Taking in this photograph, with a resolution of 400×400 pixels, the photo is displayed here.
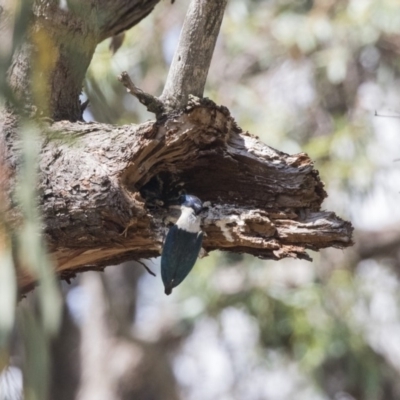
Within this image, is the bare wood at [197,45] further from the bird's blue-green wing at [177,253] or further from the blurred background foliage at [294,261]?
the blurred background foliage at [294,261]

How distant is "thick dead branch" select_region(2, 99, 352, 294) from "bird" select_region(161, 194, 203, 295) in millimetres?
33

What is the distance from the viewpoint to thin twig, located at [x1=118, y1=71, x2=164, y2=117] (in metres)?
1.90

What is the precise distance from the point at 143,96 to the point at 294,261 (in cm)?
403

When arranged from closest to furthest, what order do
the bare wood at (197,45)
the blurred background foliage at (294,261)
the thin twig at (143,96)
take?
the thin twig at (143,96) < the bare wood at (197,45) < the blurred background foliage at (294,261)

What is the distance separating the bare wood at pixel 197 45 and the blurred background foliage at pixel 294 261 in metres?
2.15

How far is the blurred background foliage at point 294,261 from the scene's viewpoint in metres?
4.99

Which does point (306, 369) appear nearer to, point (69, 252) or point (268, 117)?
point (268, 117)

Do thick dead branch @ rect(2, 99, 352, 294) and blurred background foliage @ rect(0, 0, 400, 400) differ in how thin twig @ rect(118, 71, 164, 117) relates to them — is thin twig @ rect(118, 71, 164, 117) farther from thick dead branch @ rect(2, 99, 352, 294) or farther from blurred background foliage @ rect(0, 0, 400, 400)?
blurred background foliage @ rect(0, 0, 400, 400)

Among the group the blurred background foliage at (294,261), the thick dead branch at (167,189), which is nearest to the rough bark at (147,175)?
the thick dead branch at (167,189)

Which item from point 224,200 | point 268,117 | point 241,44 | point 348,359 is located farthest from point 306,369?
point 224,200

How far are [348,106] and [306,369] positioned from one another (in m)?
1.80

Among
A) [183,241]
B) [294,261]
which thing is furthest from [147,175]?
[294,261]

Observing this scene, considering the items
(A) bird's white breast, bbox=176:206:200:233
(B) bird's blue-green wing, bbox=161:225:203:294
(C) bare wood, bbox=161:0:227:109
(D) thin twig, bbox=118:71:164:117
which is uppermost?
(C) bare wood, bbox=161:0:227:109

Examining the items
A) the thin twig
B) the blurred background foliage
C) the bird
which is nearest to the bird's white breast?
the bird
